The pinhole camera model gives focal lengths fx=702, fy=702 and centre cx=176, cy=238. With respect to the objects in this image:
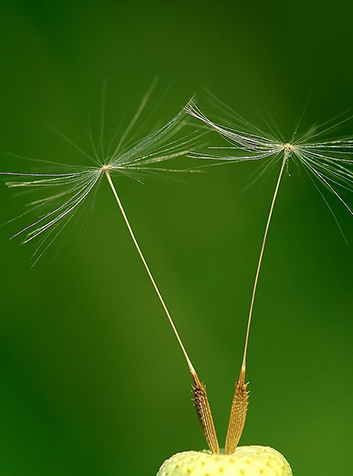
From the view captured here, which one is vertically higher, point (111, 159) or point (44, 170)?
point (44, 170)

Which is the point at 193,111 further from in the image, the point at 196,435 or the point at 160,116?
the point at 196,435

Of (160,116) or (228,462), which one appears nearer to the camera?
(228,462)

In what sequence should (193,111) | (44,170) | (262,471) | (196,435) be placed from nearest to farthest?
(262,471) → (193,111) → (44,170) → (196,435)

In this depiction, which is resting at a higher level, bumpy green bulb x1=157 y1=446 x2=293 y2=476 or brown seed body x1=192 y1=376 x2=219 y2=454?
brown seed body x1=192 y1=376 x2=219 y2=454

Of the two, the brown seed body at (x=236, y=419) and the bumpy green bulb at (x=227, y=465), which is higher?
the brown seed body at (x=236, y=419)

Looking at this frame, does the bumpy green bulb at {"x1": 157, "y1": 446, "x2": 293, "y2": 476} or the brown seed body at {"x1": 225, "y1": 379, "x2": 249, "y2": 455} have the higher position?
the brown seed body at {"x1": 225, "y1": 379, "x2": 249, "y2": 455}

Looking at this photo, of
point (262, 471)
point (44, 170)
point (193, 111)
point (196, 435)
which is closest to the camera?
point (262, 471)

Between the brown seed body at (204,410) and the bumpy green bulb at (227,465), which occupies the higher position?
the brown seed body at (204,410)

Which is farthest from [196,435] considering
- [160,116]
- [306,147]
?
[306,147]
